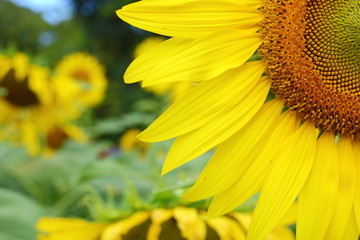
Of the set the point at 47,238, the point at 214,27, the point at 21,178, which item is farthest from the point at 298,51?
the point at 21,178

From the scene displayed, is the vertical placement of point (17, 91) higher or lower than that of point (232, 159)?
higher

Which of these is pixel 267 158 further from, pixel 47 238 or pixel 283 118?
pixel 47 238

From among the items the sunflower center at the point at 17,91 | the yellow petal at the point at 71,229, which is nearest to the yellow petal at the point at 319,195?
the yellow petal at the point at 71,229

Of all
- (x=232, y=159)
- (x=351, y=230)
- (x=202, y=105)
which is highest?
(x=202, y=105)

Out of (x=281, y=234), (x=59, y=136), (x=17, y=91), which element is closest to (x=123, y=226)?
(x=281, y=234)

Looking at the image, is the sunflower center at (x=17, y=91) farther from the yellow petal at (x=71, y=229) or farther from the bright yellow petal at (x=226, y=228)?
the bright yellow petal at (x=226, y=228)

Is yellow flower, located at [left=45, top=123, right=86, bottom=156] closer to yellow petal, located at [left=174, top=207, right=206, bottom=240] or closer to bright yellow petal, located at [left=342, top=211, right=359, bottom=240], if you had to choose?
yellow petal, located at [left=174, top=207, right=206, bottom=240]

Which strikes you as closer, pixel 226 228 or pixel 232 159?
pixel 232 159

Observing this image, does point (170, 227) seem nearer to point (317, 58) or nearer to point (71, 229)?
point (71, 229)
